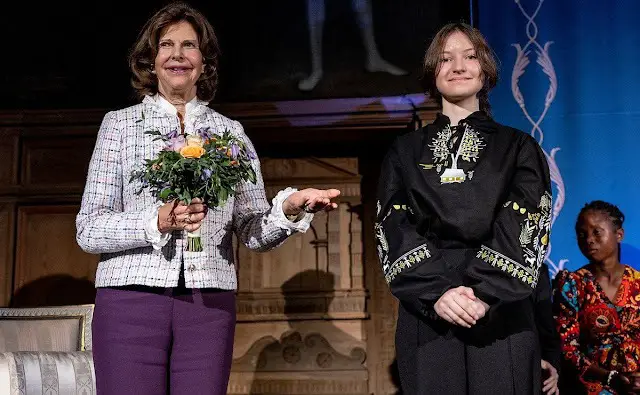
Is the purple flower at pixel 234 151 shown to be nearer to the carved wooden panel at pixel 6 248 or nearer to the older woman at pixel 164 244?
the older woman at pixel 164 244

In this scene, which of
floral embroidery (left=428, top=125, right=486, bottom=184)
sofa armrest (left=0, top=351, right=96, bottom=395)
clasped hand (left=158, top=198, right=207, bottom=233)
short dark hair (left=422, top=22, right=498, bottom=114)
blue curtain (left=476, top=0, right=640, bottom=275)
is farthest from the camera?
blue curtain (left=476, top=0, right=640, bottom=275)

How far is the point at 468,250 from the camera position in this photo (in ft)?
6.98

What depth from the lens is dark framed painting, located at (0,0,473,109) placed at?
170 inches

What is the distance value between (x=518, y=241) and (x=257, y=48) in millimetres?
2606

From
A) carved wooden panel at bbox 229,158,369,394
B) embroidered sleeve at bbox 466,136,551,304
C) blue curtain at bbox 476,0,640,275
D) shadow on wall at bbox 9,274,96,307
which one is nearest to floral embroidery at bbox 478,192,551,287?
embroidered sleeve at bbox 466,136,551,304

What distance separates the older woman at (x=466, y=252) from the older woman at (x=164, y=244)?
28 cm

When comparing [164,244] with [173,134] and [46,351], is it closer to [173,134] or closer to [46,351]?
[173,134]

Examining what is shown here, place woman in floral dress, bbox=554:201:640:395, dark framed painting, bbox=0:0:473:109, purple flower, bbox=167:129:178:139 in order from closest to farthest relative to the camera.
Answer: purple flower, bbox=167:129:178:139
woman in floral dress, bbox=554:201:640:395
dark framed painting, bbox=0:0:473:109

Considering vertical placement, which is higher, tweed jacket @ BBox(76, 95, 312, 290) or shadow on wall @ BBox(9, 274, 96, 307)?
tweed jacket @ BBox(76, 95, 312, 290)

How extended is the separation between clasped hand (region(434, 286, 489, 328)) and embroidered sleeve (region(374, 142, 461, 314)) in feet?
0.12

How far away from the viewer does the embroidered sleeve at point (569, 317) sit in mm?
3367

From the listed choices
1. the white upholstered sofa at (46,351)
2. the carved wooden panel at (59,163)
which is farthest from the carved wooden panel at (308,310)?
the white upholstered sofa at (46,351)

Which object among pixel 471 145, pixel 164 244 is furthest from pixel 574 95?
pixel 164 244

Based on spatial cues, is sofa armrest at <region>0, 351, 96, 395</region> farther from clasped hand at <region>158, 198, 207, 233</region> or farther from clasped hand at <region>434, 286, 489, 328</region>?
clasped hand at <region>434, 286, 489, 328</region>
